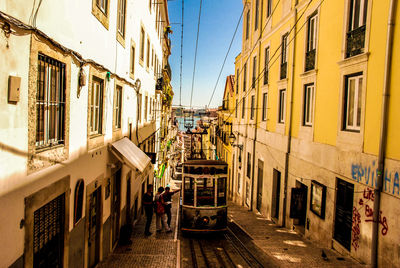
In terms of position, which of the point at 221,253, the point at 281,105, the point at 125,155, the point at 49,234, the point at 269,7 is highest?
the point at 269,7

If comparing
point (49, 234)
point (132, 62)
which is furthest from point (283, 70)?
point (49, 234)

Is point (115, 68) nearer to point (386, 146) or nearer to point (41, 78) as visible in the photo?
point (41, 78)

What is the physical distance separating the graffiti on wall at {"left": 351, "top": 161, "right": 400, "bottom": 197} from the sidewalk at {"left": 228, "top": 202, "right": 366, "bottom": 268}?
7.31 ft

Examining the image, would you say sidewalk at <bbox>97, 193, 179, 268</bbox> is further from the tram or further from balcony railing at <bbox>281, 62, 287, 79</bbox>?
balcony railing at <bbox>281, 62, 287, 79</bbox>

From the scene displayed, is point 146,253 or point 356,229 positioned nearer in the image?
point 356,229

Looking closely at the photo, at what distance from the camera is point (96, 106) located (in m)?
7.68

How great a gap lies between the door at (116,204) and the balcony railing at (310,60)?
26.0 feet

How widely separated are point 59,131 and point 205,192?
7.58m

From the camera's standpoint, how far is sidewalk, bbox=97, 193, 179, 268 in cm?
838

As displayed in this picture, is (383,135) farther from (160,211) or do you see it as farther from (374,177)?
(160,211)

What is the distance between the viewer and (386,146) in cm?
734

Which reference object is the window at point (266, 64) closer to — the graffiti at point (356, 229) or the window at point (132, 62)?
the window at point (132, 62)

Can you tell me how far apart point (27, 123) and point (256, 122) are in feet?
51.8

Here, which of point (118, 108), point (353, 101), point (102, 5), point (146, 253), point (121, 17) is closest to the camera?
point (102, 5)
